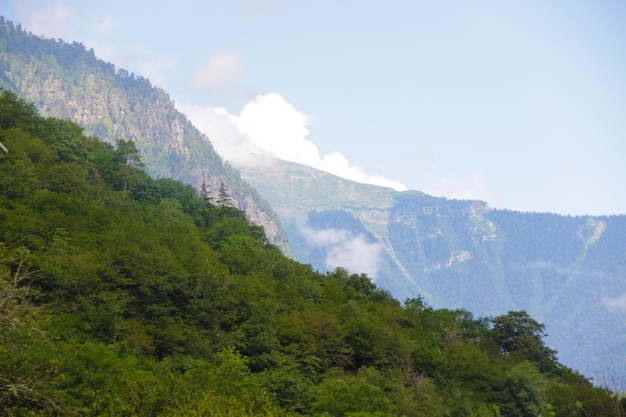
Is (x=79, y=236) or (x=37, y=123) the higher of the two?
(x=37, y=123)

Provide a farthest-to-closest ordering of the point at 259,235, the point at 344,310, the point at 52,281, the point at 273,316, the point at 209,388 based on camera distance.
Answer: the point at 259,235
the point at 344,310
the point at 273,316
the point at 52,281
the point at 209,388

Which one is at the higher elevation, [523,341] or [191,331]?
[523,341]

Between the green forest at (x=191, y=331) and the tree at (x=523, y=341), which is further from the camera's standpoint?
the tree at (x=523, y=341)

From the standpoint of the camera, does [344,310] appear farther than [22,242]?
Yes

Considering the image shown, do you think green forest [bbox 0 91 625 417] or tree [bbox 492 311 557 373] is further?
tree [bbox 492 311 557 373]

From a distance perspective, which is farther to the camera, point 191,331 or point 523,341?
point 523,341

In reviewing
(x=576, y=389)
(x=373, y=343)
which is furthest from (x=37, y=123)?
(x=576, y=389)

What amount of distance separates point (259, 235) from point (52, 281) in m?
70.3

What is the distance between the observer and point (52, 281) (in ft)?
209

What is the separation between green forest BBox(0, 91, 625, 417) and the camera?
3994 cm

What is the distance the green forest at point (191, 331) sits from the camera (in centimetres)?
3994

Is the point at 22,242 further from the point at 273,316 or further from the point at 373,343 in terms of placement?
the point at 373,343

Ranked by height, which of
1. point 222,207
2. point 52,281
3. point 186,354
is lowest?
point 186,354

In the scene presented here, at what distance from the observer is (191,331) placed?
69.7m
